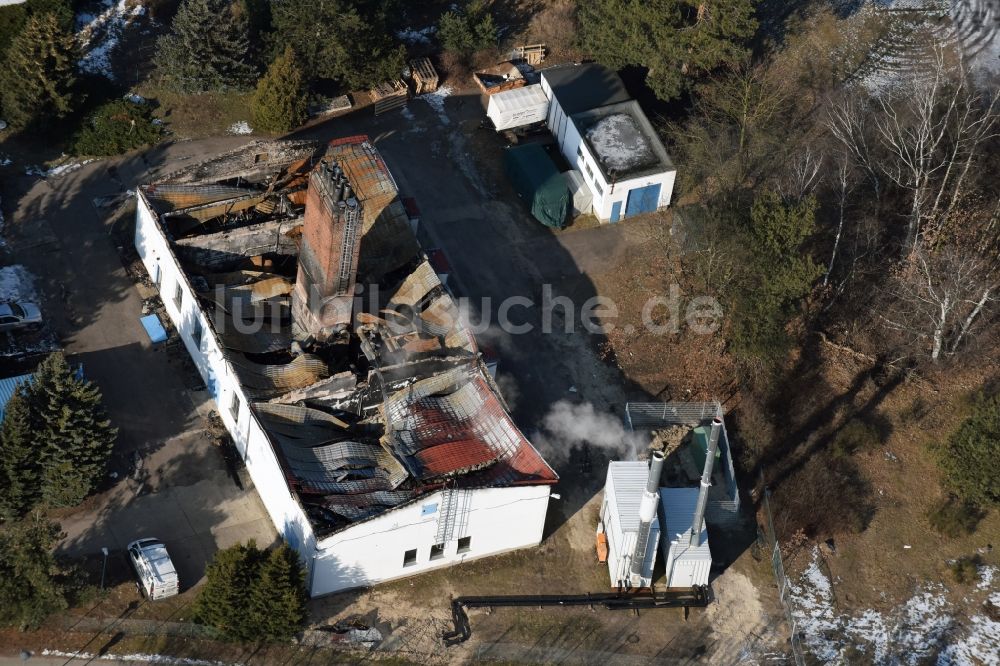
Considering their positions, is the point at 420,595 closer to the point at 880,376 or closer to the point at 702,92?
the point at 880,376

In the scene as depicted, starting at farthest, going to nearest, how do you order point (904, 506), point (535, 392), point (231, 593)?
point (535, 392) → point (904, 506) → point (231, 593)

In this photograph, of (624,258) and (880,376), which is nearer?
(880,376)

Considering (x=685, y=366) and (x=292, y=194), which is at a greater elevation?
(x=292, y=194)

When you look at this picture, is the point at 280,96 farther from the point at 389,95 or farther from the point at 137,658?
the point at 137,658

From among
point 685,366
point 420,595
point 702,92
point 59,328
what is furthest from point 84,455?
point 702,92

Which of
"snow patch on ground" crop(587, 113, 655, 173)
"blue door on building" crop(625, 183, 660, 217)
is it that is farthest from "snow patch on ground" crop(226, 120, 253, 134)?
"blue door on building" crop(625, 183, 660, 217)

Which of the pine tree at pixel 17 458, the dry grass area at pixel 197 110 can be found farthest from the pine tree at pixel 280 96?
the pine tree at pixel 17 458

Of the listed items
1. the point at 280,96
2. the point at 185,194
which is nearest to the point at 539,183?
the point at 280,96
